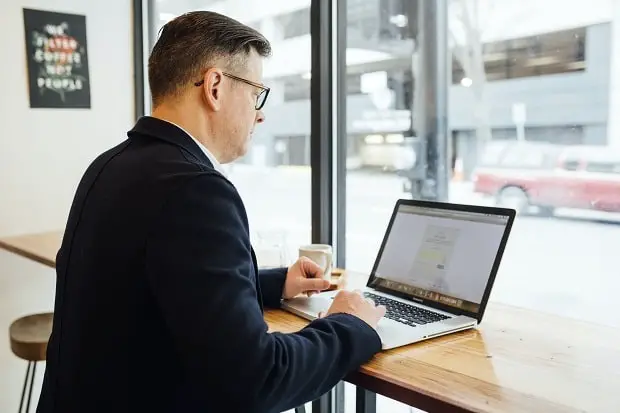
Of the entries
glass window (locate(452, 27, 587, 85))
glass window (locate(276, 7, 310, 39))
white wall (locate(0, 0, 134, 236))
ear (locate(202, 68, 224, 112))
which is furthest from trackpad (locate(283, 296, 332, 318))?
white wall (locate(0, 0, 134, 236))

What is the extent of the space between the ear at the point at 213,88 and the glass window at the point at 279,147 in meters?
0.98

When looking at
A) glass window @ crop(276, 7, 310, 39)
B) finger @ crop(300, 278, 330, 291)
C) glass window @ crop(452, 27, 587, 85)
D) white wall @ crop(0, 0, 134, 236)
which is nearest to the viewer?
finger @ crop(300, 278, 330, 291)

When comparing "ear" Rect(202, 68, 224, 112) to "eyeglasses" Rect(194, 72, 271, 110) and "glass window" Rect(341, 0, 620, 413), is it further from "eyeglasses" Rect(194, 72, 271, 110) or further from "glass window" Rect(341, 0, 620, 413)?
"glass window" Rect(341, 0, 620, 413)

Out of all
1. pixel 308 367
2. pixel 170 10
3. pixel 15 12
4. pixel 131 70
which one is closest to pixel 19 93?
pixel 15 12

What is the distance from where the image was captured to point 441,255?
56.3 inches

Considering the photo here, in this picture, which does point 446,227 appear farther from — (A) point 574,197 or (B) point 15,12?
(B) point 15,12

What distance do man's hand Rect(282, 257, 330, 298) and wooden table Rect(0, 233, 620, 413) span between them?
0.11 m

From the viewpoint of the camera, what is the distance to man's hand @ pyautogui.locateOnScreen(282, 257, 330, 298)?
1464 millimetres

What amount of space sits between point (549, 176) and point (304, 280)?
0.72m

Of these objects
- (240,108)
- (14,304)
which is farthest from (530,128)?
(14,304)

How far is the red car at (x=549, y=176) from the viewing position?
4.97ft

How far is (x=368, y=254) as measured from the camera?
2.13 metres

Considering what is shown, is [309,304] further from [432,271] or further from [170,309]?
[170,309]

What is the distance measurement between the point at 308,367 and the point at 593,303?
961mm
